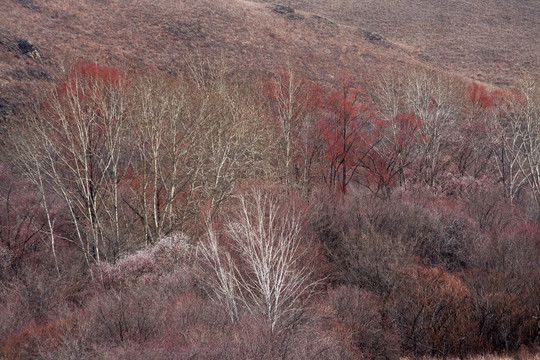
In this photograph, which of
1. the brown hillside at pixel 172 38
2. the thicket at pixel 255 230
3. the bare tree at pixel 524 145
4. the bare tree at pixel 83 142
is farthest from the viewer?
the brown hillside at pixel 172 38

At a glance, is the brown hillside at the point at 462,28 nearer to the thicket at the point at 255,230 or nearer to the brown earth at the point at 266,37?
the brown earth at the point at 266,37

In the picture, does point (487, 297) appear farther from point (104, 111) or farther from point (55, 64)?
point (55, 64)

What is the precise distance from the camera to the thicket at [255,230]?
1121 centimetres

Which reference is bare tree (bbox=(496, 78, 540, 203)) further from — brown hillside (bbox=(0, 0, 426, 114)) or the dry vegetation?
brown hillside (bbox=(0, 0, 426, 114))

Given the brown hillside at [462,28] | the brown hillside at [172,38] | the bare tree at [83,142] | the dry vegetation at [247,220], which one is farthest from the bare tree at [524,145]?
the brown hillside at [462,28]

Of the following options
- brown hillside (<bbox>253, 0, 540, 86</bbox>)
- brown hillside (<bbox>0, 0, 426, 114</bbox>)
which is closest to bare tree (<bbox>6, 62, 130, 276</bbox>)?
brown hillside (<bbox>0, 0, 426, 114</bbox>)

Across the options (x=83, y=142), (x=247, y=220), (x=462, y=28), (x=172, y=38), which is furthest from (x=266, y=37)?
(x=247, y=220)

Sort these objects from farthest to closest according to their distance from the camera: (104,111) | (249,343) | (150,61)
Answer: (150,61)
(104,111)
(249,343)

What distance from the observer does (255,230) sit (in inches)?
456

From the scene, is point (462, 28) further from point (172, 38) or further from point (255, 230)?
point (255, 230)

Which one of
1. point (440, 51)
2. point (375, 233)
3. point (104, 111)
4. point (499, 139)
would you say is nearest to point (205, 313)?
point (375, 233)

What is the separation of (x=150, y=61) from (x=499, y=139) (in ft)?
106

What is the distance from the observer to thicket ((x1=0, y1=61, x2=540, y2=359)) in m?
Answer: 11.2

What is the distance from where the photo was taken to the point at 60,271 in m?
19.0
